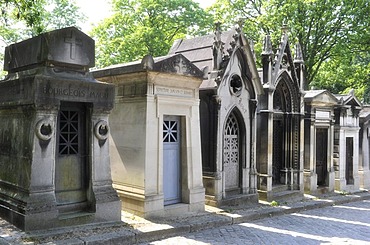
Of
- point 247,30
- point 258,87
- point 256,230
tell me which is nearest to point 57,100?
point 256,230

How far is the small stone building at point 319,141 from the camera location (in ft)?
45.1

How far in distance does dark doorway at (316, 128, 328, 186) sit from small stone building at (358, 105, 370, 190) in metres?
2.64

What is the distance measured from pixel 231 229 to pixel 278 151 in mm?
5228

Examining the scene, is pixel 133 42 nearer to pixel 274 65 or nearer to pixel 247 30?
pixel 247 30

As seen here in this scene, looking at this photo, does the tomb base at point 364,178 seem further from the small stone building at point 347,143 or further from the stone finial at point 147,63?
the stone finial at point 147,63

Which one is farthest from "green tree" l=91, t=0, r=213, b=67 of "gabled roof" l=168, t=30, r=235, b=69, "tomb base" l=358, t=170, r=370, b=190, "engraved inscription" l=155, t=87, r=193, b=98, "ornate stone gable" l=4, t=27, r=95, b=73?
"ornate stone gable" l=4, t=27, r=95, b=73

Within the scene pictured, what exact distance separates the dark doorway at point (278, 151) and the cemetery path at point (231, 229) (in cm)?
145

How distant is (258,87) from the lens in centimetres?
1135

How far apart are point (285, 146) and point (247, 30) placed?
36.4 ft

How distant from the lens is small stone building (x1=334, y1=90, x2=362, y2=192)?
14914mm

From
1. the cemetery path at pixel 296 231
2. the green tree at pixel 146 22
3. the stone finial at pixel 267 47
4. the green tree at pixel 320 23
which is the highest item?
the green tree at pixel 146 22

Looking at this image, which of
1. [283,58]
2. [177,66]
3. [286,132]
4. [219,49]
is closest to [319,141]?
[286,132]

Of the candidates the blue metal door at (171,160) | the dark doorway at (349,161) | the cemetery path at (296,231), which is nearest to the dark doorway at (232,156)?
the cemetery path at (296,231)

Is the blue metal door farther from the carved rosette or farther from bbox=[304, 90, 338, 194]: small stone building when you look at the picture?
bbox=[304, 90, 338, 194]: small stone building
